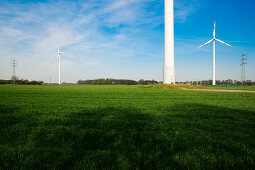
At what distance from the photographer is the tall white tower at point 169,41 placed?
4369cm

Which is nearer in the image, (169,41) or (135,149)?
(135,149)

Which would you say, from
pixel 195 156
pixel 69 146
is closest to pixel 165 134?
pixel 195 156

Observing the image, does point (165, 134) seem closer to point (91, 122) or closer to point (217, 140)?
point (217, 140)

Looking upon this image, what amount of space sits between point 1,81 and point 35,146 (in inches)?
4598

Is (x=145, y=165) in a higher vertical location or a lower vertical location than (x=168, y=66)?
lower

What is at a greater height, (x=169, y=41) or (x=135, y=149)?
(x=169, y=41)

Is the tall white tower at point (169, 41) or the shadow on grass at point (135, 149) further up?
the tall white tower at point (169, 41)

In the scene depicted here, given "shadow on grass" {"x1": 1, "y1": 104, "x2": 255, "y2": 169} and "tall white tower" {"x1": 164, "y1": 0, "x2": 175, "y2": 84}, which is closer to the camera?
"shadow on grass" {"x1": 1, "y1": 104, "x2": 255, "y2": 169}

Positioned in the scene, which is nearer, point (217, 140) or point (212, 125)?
point (217, 140)

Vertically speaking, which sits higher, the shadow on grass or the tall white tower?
the tall white tower

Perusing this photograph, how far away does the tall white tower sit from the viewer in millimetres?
43688

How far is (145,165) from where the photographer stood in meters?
2.40

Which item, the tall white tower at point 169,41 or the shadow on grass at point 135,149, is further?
the tall white tower at point 169,41

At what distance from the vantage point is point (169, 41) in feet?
144
